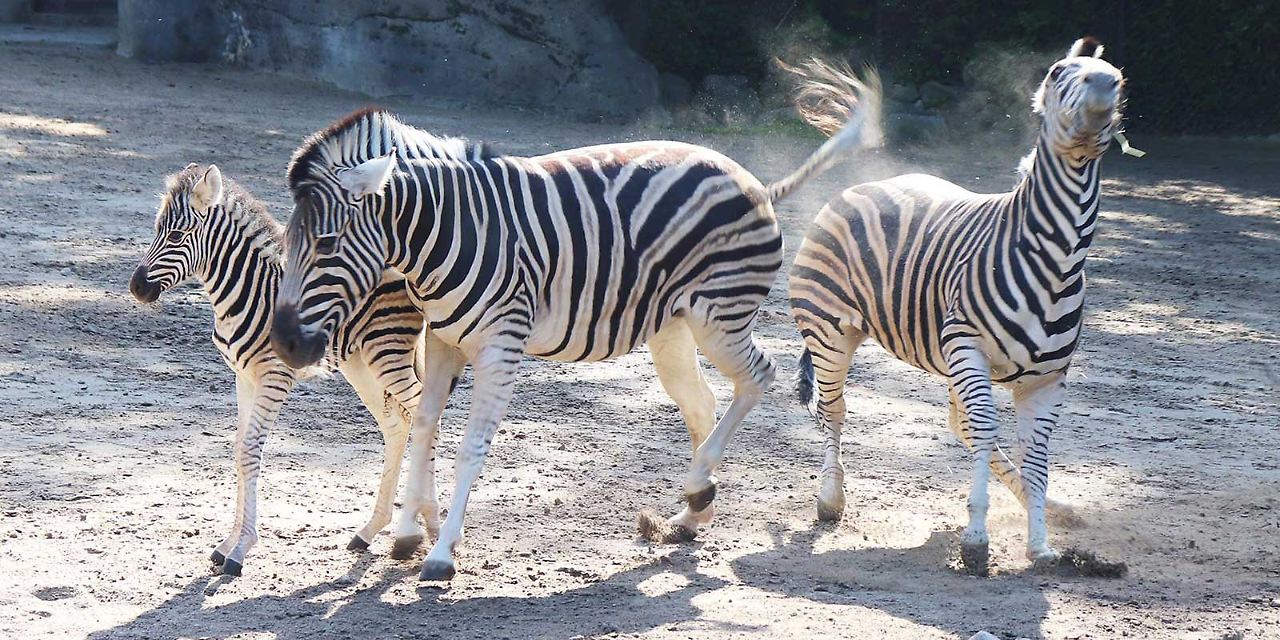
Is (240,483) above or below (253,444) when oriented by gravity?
below

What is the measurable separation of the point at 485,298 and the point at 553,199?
0.56 m

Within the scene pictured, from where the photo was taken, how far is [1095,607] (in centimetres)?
512

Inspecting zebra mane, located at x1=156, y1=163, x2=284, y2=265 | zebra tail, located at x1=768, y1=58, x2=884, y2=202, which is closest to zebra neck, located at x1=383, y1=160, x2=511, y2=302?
zebra mane, located at x1=156, y1=163, x2=284, y2=265

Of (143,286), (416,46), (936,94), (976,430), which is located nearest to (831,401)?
(976,430)

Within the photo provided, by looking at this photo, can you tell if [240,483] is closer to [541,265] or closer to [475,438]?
[475,438]

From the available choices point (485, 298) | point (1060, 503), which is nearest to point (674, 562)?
point (485, 298)

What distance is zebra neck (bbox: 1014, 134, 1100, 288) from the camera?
5.47 meters

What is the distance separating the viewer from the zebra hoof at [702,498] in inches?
232

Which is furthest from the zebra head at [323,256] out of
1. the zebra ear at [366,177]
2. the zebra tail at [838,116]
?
the zebra tail at [838,116]

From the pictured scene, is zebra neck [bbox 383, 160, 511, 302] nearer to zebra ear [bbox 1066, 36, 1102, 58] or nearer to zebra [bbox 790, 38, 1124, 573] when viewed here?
zebra [bbox 790, 38, 1124, 573]

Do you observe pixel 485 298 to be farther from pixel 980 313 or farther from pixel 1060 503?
pixel 1060 503

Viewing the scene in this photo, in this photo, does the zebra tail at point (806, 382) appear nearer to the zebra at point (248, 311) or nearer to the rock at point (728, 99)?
the zebra at point (248, 311)

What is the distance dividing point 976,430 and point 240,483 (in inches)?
112

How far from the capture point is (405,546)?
17.7 feet
